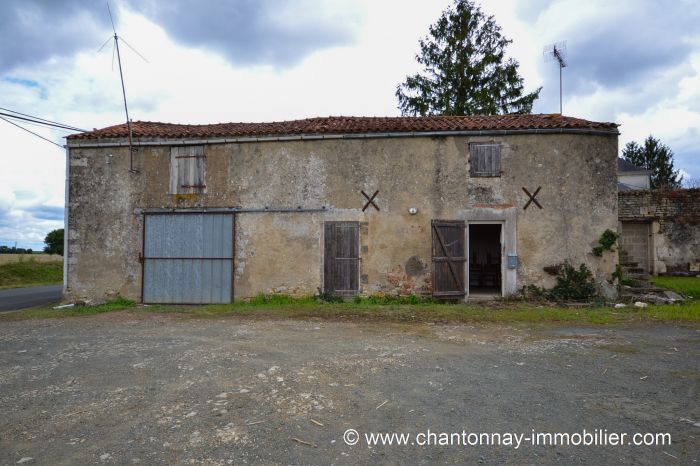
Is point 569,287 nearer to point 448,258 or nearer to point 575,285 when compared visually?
point 575,285

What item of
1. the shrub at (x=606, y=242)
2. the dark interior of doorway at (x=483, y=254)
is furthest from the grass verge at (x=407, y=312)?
the dark interior of doorway at (x=483, y=254)

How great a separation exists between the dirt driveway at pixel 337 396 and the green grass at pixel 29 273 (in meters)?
17.7

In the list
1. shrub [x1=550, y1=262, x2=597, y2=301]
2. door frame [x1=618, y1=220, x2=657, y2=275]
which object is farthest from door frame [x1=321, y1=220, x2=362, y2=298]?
door frame [x1=618, y1=220, x2=657, y2=275]

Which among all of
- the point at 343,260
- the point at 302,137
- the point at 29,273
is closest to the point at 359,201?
the point at 343,260

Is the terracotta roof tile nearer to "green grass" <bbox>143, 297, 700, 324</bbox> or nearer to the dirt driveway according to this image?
"green grass" <bbox>143, 297, 700, 324</bbox>

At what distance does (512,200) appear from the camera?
33.3ft

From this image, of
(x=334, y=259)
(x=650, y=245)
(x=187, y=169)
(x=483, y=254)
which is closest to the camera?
(x=334, y=259)

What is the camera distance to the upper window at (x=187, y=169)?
10.9 metres

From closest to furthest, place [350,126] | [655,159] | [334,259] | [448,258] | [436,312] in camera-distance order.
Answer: [436,312] → [448,258] → [334,259] → [350,126] → [655,159]

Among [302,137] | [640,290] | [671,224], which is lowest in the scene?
[640,290]

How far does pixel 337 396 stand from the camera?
12.4 feet

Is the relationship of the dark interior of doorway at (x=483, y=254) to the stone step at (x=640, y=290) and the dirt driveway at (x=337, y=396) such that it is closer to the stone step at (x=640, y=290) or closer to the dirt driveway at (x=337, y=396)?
the stone step at (x=640, y=290)

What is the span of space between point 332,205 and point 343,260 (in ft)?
4.75

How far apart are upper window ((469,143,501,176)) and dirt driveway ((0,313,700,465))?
4.90 meters
